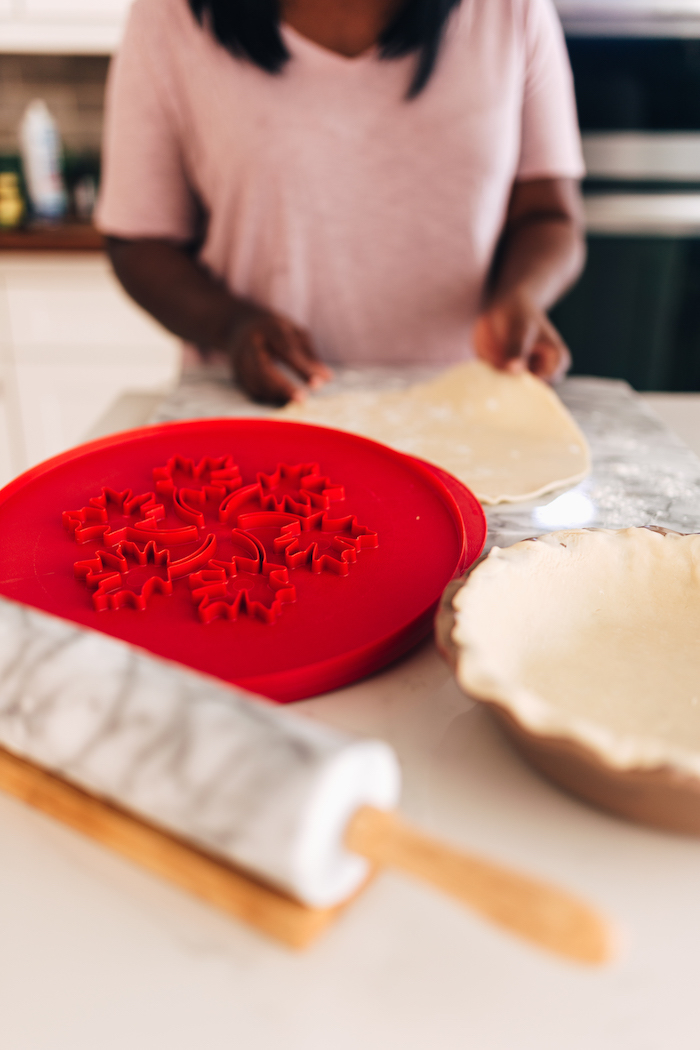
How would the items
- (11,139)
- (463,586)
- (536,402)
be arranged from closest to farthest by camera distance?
(463,586) → (536,402) → (11,139)

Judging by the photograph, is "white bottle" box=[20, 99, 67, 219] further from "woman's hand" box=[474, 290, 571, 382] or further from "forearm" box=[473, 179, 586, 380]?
"woman's hand" box=[474, 290, 571, 382]

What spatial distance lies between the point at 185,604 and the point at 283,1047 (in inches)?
9.7

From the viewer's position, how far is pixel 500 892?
0.78 ft

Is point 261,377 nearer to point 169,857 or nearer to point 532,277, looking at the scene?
point 532,277

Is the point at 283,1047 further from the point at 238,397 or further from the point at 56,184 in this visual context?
the point at 56,184

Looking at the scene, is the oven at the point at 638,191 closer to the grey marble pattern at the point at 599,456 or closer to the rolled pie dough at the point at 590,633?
the grey marble pattern at the point at 599,456

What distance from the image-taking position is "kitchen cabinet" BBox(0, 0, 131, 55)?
6.02 ft

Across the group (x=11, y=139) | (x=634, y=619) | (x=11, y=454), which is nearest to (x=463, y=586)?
(x=634, y=619)

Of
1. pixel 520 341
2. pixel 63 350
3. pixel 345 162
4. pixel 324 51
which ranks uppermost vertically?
pixel 324 51

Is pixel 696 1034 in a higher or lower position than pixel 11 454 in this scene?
higher

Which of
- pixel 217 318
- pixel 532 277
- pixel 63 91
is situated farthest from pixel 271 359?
pixel 63 91

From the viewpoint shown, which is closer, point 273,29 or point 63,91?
point 273,29

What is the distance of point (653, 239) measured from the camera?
1.77 metres

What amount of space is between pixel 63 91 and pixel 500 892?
8.44ft
